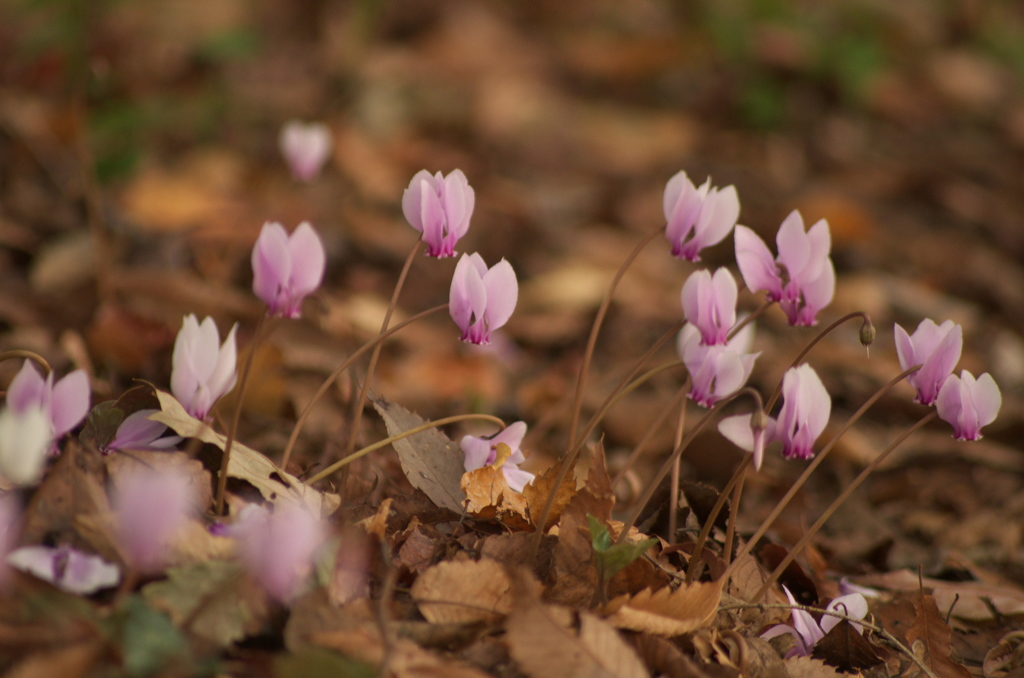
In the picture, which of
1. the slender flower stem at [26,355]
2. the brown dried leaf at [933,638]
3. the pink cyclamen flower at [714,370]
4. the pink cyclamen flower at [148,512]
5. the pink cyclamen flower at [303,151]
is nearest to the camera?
the pink cyclamen flower at [148,512]

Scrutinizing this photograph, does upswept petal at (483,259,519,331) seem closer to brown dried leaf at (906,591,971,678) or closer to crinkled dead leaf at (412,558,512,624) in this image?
crinkled dead leaf at (412,558,512,624)

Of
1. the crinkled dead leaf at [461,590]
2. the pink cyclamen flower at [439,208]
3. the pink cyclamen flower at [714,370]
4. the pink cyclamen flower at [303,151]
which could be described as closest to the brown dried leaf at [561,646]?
the crinkled dead leaf at [461,590]

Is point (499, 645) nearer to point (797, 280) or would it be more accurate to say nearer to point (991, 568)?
point (797, 280)

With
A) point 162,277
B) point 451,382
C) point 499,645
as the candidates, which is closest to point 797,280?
point 499,645

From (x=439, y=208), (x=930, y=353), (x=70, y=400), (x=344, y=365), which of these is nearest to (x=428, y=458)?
(x=344, y=365)

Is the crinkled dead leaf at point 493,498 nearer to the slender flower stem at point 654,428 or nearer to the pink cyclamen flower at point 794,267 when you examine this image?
the slender flower stem at point 654,428

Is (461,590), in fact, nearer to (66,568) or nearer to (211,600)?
(211,600)

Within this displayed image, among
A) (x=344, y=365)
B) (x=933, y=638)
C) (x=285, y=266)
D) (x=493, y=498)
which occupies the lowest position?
(x=933, y=638)
